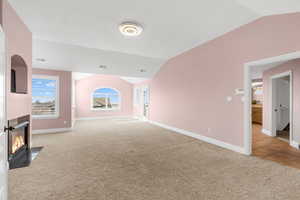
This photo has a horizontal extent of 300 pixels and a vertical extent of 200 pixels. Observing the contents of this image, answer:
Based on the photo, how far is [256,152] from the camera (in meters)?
3.22

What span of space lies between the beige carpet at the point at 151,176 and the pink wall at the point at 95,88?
17.9ft

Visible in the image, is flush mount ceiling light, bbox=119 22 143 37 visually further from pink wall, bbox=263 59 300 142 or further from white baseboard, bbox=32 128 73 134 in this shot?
white baseboard, bbox=32 128 73 134

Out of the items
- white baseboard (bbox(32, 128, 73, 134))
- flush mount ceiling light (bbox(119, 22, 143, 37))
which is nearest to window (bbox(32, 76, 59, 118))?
white baseboard (bbox(32, 128, 73, 134))

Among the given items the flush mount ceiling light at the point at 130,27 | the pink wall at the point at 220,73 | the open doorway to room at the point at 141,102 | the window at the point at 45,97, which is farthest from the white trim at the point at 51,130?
the flush mount ceiling light at the point at 130,27

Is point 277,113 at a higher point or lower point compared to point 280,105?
lower

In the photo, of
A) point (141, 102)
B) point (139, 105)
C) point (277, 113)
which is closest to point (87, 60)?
point (141, 102)

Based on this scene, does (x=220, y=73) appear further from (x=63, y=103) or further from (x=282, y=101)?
Result: (x=63, y=103)

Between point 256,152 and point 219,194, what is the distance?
215 centimetres

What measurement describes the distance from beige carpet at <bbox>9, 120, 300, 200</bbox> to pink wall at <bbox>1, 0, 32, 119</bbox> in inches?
42.1

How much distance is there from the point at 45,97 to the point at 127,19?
15.1ft

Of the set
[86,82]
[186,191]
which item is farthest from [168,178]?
[86,82]

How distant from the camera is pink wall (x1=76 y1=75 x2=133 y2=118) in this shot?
840cm

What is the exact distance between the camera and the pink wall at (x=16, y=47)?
211 centimetres

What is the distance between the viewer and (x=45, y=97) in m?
5.33
